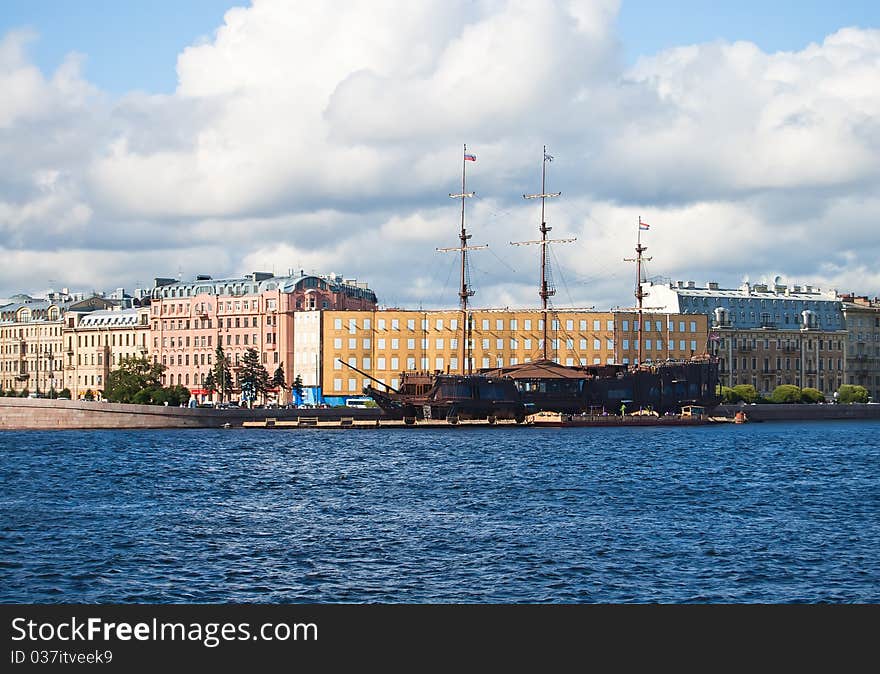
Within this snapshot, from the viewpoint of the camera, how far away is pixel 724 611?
2638cm

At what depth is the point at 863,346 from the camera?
168750 mm

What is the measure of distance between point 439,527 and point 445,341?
97.3 metres

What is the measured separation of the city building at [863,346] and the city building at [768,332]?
4.74 feet

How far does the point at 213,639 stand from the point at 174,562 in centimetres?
1320

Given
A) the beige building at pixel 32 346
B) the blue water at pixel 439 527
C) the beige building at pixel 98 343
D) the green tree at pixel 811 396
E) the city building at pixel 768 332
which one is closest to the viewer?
the blue water at pixel 439 527

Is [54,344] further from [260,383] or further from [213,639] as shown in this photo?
[213,639]

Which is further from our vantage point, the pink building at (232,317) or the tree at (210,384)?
the pink building at (232,317)

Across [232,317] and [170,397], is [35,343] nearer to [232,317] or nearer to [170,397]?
[232,317]

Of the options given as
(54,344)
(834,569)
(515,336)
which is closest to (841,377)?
(515,336)

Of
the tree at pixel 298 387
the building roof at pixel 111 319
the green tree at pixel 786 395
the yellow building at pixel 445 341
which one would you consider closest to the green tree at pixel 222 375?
the tree at pixel 298 387

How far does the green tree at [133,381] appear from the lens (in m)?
132

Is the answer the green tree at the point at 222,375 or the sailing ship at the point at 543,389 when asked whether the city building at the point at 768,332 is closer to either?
the sailing ship at the point at 543,389

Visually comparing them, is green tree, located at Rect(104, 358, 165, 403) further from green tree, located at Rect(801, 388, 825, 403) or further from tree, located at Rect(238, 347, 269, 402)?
green tree, located at Rect(801, 388, 825, 403)

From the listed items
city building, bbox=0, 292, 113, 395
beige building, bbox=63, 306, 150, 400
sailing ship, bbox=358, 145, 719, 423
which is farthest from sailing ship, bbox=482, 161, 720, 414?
city building, bbox=0, 292, 113, 395
